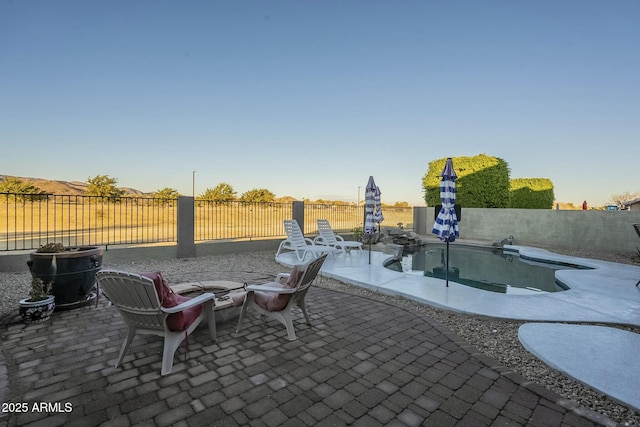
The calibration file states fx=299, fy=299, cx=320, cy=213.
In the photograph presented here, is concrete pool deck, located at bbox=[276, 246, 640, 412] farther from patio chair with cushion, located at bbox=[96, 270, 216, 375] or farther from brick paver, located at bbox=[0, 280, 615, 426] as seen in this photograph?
patio chair with cushion, located at bbox=[96, 270, 216, 375]

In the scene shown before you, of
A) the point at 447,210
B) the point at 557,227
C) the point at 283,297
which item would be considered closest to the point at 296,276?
the point at 283,297

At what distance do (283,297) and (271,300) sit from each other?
6.2 inches

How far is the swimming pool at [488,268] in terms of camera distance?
21.8 feet

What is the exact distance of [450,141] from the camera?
16.4 metres

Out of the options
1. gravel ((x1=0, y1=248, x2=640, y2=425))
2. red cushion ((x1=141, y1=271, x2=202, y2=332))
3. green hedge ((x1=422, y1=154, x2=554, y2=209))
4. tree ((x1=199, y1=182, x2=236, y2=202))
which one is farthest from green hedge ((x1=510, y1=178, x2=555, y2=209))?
tree ((x1=199, y1=182, x2=236, y2=202))

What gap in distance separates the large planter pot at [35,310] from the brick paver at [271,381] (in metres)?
0.15

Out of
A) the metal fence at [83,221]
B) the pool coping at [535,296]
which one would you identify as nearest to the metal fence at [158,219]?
the metal fence at [83,221]

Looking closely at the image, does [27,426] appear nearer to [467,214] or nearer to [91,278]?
[91,278]

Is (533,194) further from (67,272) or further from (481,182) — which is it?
(67,272)

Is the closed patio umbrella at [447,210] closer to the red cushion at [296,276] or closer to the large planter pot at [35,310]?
the red cushion at [296,276]

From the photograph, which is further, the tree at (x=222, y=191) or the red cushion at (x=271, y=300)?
the tree at (x=222, y=191)

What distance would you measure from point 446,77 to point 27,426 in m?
12.9

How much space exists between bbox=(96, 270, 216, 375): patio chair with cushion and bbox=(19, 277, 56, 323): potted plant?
73.2 inches

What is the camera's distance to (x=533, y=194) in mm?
19547
